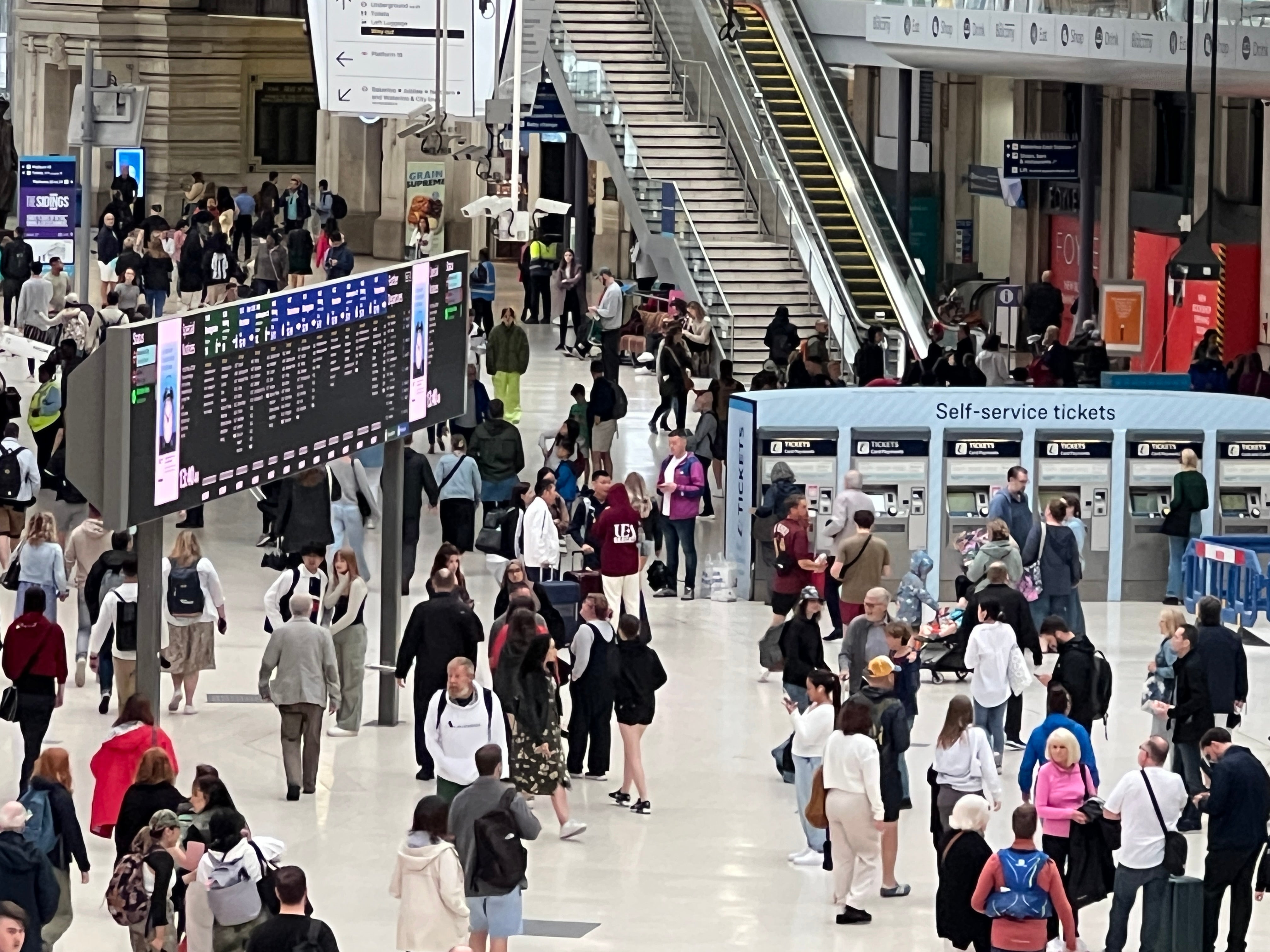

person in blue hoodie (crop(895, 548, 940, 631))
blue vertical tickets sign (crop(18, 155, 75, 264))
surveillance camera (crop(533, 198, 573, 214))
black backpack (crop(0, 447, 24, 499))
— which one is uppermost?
blue vertical tickets sign (crop(18, 155, 75, 264))

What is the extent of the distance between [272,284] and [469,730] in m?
27.8

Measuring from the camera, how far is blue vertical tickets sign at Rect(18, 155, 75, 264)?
34219mm

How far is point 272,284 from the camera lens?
41156mm

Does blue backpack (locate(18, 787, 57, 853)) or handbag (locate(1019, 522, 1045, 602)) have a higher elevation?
handbag (locate(1019, 522, 1045, 602))

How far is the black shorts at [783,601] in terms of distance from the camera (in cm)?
1977

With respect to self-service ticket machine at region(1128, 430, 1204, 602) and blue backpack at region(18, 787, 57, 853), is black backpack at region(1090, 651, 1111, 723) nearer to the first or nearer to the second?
blue backpack at region(18, 787, 57, 853)

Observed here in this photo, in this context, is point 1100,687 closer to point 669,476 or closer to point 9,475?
point 669,476

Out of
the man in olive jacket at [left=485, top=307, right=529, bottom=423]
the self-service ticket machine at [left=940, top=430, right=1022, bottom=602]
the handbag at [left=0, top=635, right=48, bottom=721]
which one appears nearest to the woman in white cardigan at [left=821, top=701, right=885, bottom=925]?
the handbag at [left=0, top=635, right=48, bottom=721]

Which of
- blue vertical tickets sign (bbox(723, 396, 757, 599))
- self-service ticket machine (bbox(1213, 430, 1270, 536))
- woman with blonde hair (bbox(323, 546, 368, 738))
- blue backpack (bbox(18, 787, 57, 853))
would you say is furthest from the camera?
self-service ticket machine (bbox(1213, 430, 1270, 536))

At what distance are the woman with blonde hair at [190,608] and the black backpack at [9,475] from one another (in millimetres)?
4511

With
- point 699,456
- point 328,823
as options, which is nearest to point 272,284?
point 699,456

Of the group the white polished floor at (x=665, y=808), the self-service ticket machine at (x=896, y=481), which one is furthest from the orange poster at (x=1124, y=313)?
the white polished floor at (x=665, y=808)

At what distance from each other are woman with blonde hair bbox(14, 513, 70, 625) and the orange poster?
711 inches

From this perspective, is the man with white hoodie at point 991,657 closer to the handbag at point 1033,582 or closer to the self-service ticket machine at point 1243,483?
the handbag at point 1033,582
